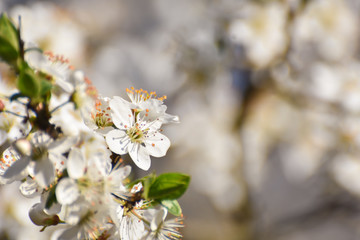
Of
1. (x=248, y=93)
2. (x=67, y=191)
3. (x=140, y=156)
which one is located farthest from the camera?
(x=248, y=93)

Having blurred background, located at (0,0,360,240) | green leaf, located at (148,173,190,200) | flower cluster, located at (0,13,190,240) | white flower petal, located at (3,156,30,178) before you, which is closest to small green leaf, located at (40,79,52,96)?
flower cluster, located at (0,13,190,240)

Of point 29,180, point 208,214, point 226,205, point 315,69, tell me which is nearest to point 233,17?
point 315,69

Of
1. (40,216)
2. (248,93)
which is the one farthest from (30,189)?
(248,93)

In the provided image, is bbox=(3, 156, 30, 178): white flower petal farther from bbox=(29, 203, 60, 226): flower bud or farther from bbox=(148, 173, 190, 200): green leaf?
bbox=(148, 173, 190, 200): green leaf

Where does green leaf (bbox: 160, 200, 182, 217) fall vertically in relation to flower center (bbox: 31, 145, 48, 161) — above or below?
above

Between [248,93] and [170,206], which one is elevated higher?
[248,93]

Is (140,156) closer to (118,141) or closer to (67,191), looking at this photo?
(118,141)

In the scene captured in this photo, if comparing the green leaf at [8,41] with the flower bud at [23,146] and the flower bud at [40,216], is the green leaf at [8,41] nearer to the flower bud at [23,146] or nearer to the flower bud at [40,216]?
the flower bud at [23,146]
